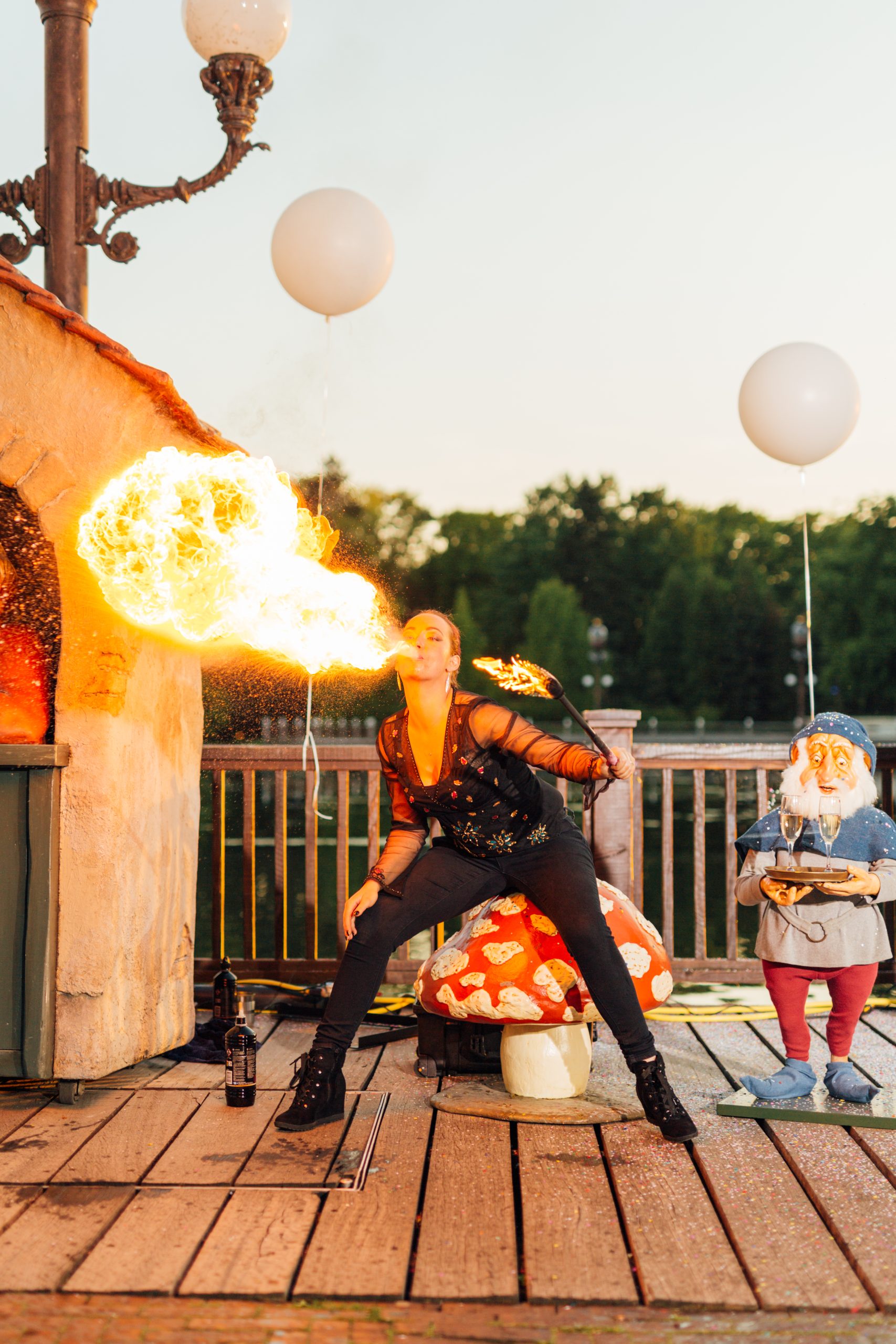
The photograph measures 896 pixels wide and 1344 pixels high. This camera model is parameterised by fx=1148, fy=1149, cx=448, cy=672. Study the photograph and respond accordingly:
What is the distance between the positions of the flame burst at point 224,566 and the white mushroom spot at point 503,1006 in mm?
1237

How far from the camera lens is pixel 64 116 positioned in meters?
4.82

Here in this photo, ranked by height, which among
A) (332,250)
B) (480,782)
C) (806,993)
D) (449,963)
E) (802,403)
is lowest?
(806,993)

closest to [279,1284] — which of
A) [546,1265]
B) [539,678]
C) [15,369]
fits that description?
[546,1265]

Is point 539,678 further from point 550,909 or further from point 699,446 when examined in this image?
point 699,446

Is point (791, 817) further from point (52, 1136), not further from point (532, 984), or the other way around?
point (52, 1136)

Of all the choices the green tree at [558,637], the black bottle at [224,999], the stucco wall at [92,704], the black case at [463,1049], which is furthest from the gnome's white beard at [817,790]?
the green tree at [558,637]

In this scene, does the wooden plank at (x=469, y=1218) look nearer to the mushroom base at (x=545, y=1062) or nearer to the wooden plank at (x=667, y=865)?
the mushroom base at (x=545, y=1062)

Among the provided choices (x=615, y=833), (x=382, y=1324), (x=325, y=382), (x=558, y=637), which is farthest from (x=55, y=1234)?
(x=558, y=637)

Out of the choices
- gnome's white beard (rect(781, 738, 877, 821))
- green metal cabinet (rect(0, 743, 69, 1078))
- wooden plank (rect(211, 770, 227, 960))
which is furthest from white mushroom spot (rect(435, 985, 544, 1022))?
wooden plank (rect(211, 770, 227, 960))

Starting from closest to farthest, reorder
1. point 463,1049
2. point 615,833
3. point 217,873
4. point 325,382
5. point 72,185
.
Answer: point 463,1049 → point 72,185 → point 615,833 → point 217,873 → point 325,382

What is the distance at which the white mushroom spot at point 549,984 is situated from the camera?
4023 mm

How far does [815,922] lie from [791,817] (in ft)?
1.42

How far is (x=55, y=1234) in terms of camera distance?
9.98ft

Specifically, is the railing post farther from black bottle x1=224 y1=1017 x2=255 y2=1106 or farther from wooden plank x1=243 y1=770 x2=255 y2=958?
black bottle x1=224 y1=1017 x2=255 y2=1106
